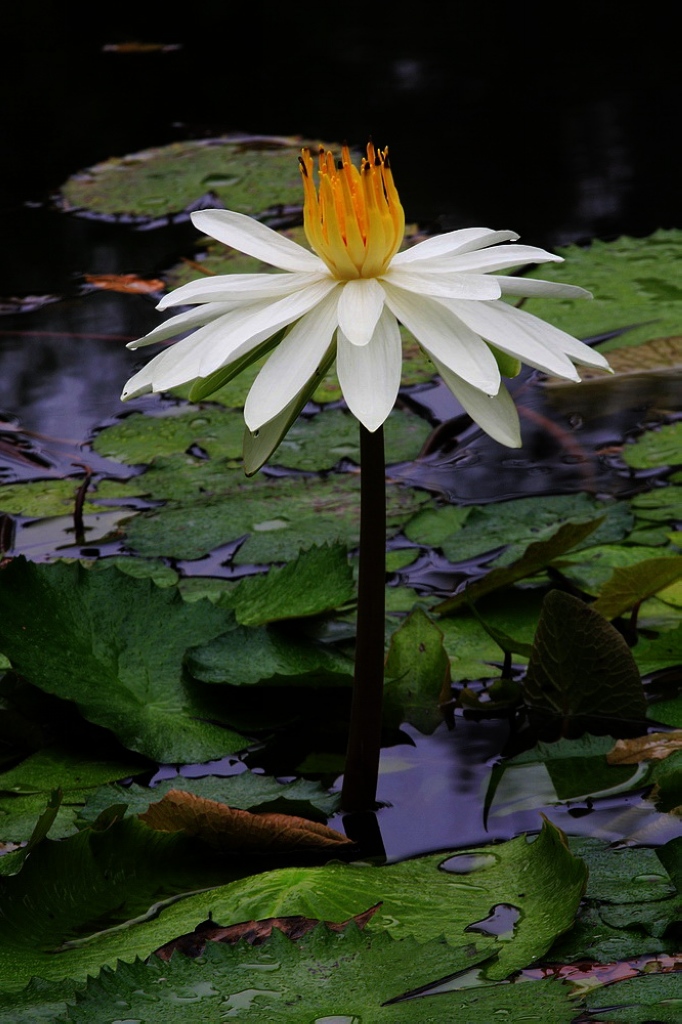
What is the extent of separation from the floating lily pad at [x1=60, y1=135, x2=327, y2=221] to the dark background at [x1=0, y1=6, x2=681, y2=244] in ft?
0.59

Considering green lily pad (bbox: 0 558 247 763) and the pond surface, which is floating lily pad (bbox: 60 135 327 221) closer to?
the pond surface

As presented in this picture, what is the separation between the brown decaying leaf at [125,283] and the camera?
256 centimetres

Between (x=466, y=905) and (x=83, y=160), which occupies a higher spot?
(x=83, y=160)

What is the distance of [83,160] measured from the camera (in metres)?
3.47

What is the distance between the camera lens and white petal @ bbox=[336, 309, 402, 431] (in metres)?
0.76

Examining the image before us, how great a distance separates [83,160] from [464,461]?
2.24 m

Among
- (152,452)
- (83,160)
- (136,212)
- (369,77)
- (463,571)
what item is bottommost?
(463,571)

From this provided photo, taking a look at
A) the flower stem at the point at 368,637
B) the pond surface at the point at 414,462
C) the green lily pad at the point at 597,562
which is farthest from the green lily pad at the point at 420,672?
the green lily pad at the point at 597,562

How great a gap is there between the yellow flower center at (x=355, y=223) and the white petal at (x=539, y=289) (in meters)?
0.10

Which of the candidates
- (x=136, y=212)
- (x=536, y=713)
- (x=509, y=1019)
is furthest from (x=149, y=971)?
(x=136, y=212)

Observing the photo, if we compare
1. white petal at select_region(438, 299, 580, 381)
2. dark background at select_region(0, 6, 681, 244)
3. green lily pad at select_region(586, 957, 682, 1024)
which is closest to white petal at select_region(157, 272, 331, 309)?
white petal at select_region(438, 299, 580, 381)

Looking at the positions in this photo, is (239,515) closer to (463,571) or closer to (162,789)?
(463,571)

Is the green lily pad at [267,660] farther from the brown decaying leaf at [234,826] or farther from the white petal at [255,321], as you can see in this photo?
the white petal at [255,321]

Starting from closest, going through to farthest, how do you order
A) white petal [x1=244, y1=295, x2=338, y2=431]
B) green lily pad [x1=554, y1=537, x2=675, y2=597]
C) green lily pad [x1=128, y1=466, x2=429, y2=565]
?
white petal [x1=244, y1=295, x2=338, y2=431] < green lily pad [x1=554, y1=537, x2=675, y2=597] < green lily pad [x1=128, y1=466, x2=429, y2=565]
